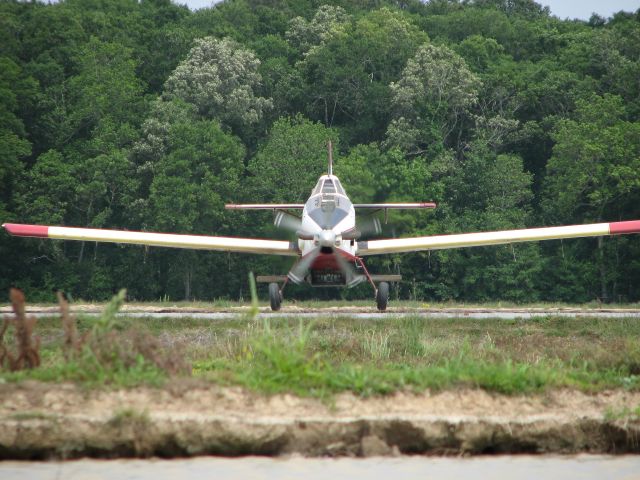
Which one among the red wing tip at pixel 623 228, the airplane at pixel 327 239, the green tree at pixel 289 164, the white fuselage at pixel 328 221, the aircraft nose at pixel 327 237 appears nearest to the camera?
the aircraft nose at pixel 327 237

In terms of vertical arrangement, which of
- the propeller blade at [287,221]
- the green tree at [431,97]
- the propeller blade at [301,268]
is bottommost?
the propeller blade at [301,268]

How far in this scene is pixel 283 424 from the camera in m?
10.1

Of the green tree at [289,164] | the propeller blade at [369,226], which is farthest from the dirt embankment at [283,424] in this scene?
the green tree at [289,164]

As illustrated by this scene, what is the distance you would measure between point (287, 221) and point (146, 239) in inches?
156

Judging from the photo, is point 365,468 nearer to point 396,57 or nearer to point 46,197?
point 46,197

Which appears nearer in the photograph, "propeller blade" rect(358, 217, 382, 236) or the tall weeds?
the tall weeds

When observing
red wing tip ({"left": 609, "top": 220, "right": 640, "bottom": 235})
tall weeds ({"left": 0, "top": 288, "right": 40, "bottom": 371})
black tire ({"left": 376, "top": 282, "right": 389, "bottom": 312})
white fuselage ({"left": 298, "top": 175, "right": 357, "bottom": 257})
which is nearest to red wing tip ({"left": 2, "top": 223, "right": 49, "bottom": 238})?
white fuselage ({"left": 298, "top": 175, "right": 357, "bottom": 257})

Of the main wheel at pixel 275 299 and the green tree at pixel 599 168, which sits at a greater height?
the green tree at pixel 599 168

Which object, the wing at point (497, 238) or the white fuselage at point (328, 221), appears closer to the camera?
the white fuselage at point (328, 221)

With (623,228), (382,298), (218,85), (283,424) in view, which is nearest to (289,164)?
(218,85)

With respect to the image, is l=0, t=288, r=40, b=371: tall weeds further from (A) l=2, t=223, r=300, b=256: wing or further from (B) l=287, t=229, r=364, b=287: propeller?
(A) l=2, t=223, r=300, b=256: wing

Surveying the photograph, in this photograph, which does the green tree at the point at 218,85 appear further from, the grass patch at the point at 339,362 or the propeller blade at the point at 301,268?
the grass patch at the point at 339,362

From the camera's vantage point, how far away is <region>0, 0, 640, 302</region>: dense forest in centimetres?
5106

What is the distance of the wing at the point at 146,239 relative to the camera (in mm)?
28109
